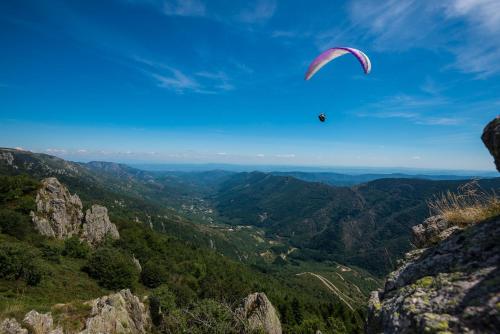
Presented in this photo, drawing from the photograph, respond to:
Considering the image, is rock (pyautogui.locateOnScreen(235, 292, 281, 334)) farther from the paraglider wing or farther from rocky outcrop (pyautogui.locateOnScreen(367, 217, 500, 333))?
rocky outcrop (pyautogui.locateOnScreen(367, 217, 500, 333))

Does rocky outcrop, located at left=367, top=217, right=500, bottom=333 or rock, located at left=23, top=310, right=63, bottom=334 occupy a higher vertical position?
rocky outcrop, located at left=367, top=217, right=500, bottom=333

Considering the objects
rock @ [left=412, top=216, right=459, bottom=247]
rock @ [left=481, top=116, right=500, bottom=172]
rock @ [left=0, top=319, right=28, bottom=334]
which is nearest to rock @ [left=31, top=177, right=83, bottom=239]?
rock @ [left=0, top=319, right=28, bottom=334]

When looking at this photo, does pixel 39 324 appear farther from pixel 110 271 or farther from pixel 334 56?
pixel 110 271

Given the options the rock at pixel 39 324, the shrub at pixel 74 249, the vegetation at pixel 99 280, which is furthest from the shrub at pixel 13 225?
the rock at pixel 39 324

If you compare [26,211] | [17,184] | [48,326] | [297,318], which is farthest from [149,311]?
[17,184]

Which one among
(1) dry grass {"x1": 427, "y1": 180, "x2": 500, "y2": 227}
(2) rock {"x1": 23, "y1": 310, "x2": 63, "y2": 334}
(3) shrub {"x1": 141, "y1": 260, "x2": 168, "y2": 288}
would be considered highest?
(1) dry grass {"x1": 427, "y1": 180, "x2": 500, "y2": 227}

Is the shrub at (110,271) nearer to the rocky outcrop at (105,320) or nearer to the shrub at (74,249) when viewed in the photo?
the shrub at (74,249)

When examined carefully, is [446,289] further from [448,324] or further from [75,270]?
[75,270]
